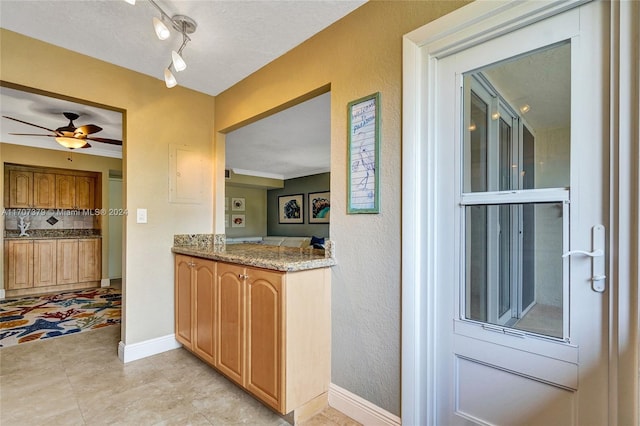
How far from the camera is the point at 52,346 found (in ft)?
9.12

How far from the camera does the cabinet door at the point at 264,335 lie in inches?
66.4

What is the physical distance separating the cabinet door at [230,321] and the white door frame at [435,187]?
1013 mm

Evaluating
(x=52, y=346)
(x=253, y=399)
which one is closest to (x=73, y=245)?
(x=52, y=346)

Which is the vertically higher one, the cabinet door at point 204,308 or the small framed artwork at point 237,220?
the small framed artwork at point 237,220

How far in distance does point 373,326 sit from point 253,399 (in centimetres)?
95

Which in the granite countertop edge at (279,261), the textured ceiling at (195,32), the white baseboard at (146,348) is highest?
the textured ceiling at (195,32)

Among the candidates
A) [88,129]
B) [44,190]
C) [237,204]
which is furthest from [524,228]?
[237,204]

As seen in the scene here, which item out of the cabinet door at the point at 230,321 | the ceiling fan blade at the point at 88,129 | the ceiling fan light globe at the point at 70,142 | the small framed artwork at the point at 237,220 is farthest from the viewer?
the small framed artwork at the point at 237,220

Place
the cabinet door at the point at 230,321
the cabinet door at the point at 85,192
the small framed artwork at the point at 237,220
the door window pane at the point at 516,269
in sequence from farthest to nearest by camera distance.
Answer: the small framed artwork at the point at 237,220, the cabinet door at the point at 85,192, the cabinet door at the point at 230,321, the door window pane at the point at 516,269

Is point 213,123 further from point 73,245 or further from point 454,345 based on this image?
point 73,245

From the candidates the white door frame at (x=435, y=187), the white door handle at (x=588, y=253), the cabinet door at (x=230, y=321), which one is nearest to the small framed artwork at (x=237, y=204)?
the cabinet door at (x=230, y=321)

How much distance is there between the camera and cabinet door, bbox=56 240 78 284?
16.3ft

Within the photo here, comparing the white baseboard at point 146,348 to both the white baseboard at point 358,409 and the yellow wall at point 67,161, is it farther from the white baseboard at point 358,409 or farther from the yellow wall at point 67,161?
the yellow wall at point 67,161

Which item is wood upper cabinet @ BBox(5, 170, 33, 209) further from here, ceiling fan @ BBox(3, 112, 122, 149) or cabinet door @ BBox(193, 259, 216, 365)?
cabinet door @ BBox(193, 259, 216, 365)
